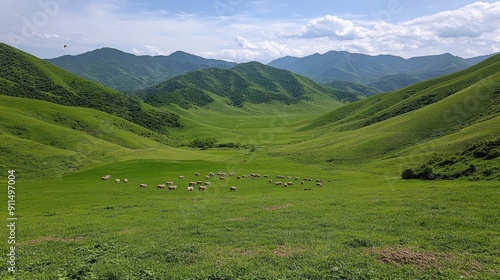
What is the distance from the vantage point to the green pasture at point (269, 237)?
15.9 metres

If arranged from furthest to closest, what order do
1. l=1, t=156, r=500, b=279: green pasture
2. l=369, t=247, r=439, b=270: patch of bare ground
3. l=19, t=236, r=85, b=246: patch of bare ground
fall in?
l=19, t=236, r=85, b=246: patch of bare ground
l=369, t=247, r=439, b=270: patch of bare ground
l=1, t=156, r=500, b=279: green pasture

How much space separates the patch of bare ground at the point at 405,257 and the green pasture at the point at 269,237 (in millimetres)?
53

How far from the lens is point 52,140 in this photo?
86.8 metres

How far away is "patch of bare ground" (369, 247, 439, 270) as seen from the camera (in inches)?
633

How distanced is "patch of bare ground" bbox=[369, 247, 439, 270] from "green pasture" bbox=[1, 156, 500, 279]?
5 cm

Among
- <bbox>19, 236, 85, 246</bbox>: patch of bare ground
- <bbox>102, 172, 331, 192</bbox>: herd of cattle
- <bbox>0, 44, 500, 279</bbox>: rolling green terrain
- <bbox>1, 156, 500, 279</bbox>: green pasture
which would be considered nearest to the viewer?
<bbox>1, 156, 500, 279</bbox>: green pasture

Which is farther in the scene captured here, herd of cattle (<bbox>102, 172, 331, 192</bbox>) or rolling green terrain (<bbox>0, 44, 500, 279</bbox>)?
herd of cattle (<bbox>102, 172, 331, 192</bbox>)

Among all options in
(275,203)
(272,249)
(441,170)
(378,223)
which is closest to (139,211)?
(275,203)

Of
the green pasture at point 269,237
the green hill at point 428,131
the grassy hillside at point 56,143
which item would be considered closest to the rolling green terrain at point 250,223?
the green pasture at point 269,237

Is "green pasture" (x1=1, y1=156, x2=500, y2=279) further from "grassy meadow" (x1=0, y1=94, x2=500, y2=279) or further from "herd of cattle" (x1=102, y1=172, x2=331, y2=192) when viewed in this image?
"herd of cattle" (x1=102, y1=172, x2=331, y2=192)

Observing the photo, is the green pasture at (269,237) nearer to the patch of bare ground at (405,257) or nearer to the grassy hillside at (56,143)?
the patch of bare ground at (405,257)

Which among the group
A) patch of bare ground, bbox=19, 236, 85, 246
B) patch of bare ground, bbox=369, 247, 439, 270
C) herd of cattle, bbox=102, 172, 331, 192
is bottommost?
herd of cattle, bbox=102, 172, 331, 192

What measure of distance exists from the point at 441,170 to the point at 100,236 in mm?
49244

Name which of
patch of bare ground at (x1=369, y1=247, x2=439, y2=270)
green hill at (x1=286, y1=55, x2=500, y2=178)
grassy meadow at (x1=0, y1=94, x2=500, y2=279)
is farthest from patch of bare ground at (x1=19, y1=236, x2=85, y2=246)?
green hill at (x1=286, y1=55, x2=500, y2=178)
